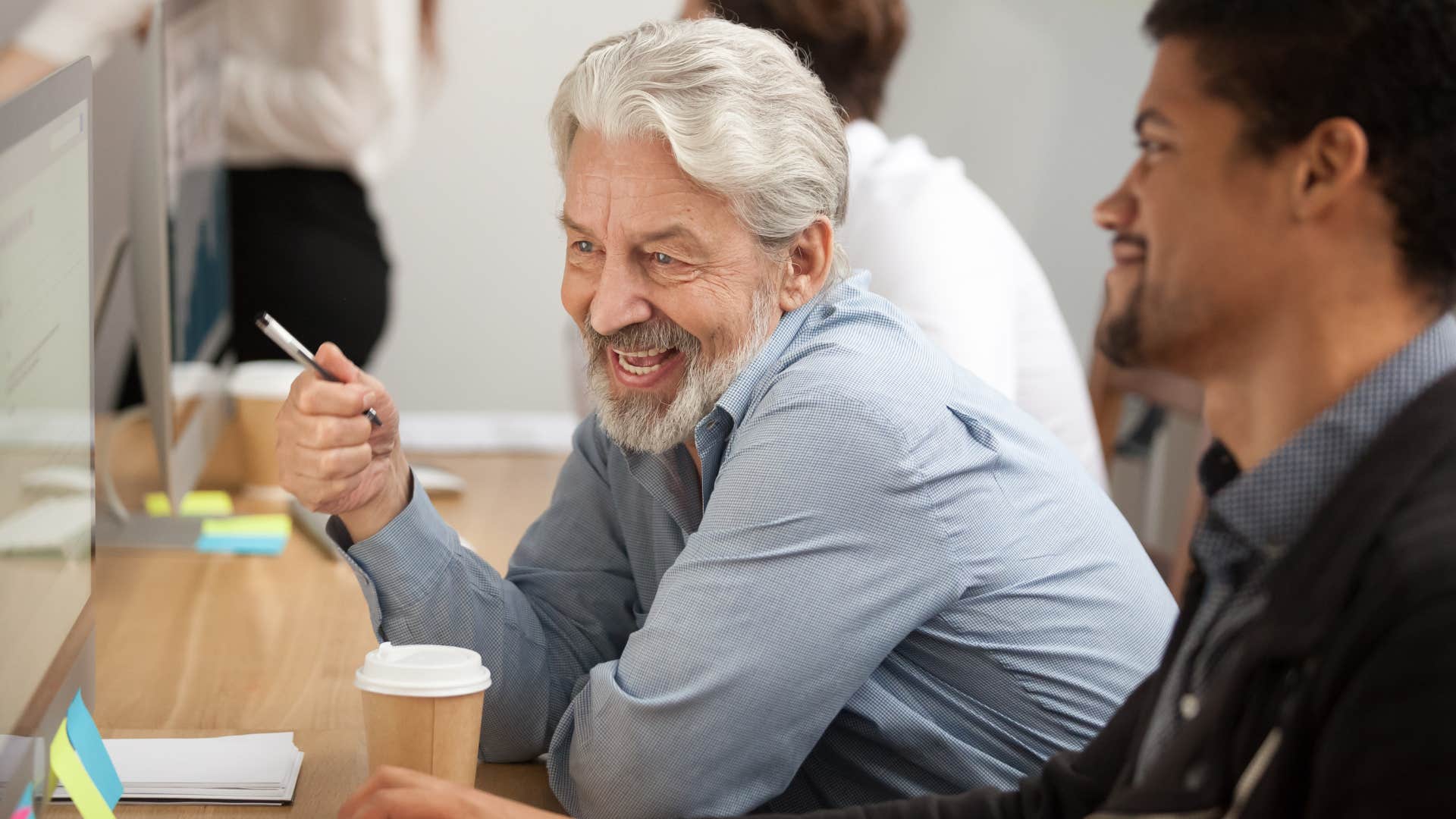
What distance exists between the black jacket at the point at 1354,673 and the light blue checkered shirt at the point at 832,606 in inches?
12.9

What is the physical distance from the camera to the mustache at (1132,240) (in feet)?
2.78

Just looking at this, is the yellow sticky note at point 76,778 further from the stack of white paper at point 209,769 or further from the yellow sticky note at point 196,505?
the yellow sticky note at point 196,505

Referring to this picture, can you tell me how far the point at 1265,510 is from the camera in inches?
30.8

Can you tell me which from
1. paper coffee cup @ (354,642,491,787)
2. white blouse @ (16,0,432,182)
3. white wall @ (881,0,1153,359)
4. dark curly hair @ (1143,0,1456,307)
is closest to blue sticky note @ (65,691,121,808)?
paper coffee cup @ (354,642,491,787)

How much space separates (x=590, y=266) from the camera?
4.38ft

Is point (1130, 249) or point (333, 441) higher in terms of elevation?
point (1130, 249)

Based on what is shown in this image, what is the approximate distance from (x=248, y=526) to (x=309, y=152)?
2.73ft

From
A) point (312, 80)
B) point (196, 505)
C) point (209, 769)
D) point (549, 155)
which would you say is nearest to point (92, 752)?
point (209, 769)

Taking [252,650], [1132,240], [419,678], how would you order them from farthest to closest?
[252,650], [419,678], [1132,240]

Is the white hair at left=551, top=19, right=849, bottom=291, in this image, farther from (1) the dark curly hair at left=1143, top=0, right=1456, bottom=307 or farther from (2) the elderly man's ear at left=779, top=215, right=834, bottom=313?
(1) the dark curly hair at left=1143, top=0, right=1456, bottom=307

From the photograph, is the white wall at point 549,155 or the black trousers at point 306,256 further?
the white wall at point 549,155

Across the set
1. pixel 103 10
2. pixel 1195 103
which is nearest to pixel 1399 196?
pixel 1195 103

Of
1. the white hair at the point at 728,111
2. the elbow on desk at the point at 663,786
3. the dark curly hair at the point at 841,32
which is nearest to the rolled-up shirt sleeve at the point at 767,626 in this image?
the elbow on desk at the point at 663,786

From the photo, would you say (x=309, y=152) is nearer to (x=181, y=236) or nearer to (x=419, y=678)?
(x=181, y=236)
